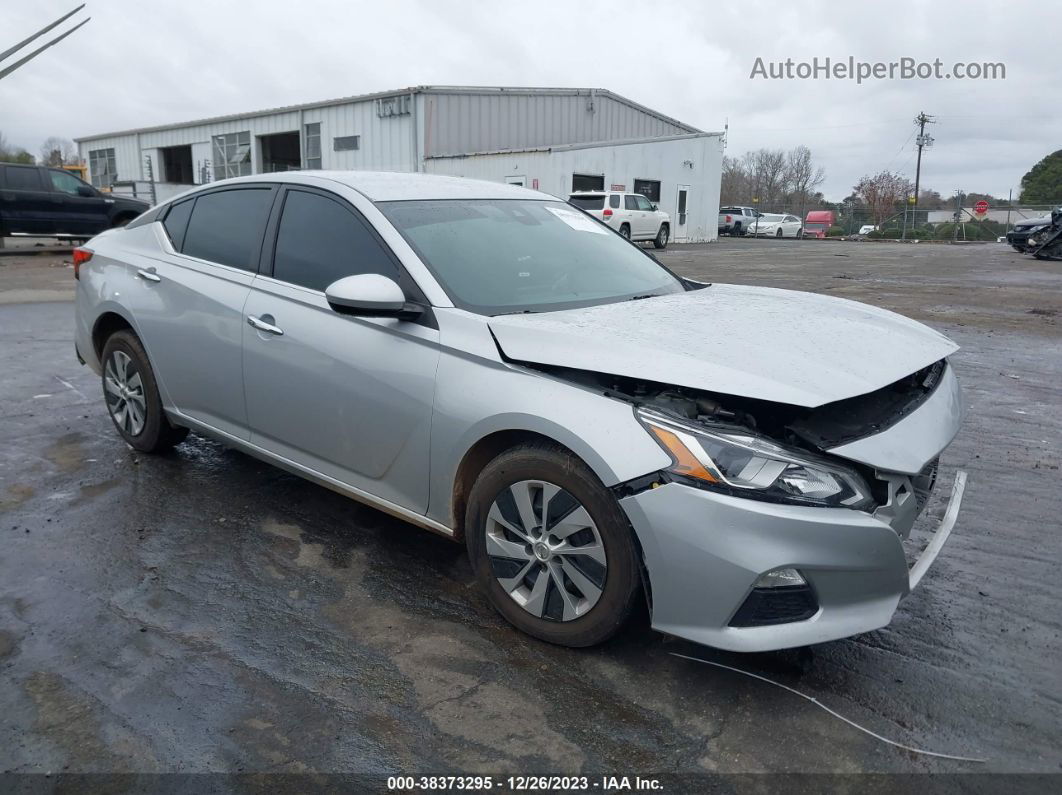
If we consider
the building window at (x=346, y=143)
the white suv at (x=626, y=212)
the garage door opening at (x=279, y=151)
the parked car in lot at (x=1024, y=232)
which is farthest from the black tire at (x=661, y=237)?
the garage door opening at (x=279, y=151)

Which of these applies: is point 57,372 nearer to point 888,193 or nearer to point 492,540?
point 492,540

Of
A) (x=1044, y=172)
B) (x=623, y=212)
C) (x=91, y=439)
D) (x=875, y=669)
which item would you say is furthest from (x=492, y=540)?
(x=1044, y=172)

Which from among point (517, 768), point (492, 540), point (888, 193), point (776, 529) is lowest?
point (517, 768)

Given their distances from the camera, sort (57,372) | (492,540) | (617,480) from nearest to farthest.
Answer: (617,480)
(492,540)
(57,372)

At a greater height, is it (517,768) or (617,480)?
(617,480)

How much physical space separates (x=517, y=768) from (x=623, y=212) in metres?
25.1

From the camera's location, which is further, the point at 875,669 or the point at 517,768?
the point at 875,669

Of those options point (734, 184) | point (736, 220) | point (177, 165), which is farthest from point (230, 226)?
point (734, 184)

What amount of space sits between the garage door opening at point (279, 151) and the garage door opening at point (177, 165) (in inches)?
179

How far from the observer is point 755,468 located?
2.56m

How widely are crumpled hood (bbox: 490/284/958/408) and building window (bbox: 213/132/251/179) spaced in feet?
115

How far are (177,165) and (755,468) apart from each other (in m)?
46.8

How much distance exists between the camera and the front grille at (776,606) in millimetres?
2551

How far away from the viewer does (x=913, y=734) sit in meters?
2.53
